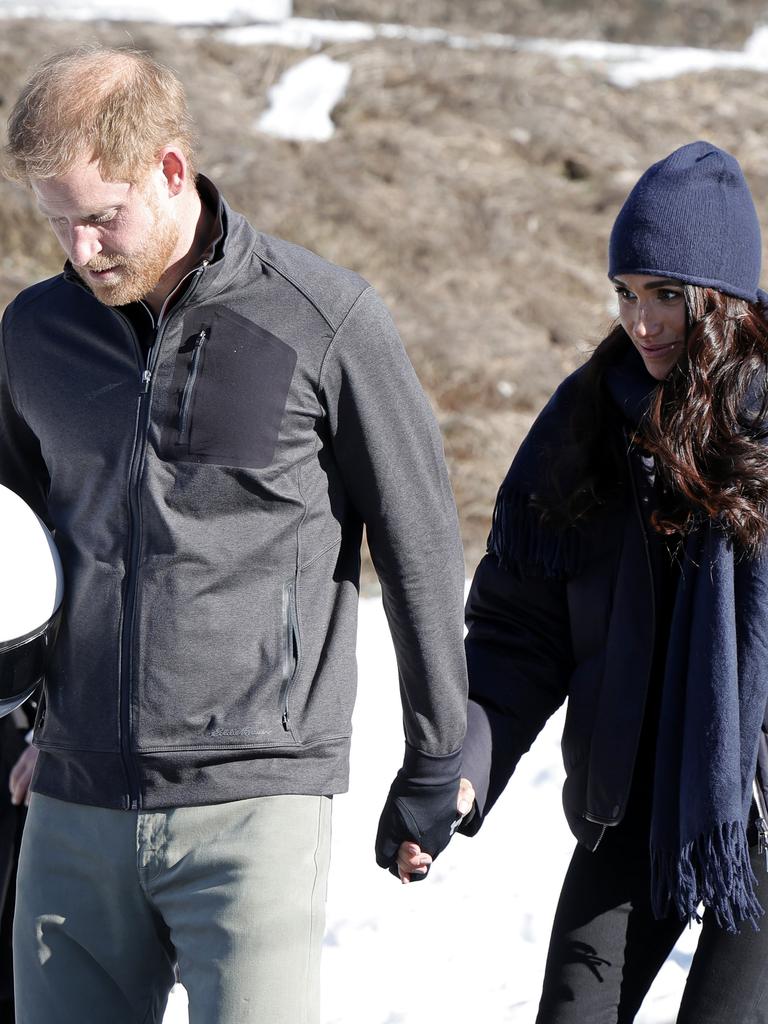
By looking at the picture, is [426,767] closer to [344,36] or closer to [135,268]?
[135,268]

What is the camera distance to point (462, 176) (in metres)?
11.6

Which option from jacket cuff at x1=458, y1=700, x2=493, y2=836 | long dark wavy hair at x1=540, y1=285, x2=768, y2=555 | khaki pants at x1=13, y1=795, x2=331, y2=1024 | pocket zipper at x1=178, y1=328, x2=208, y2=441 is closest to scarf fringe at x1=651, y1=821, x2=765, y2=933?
jacket cuff at x1=458, y1=700, x2=493, y2=836

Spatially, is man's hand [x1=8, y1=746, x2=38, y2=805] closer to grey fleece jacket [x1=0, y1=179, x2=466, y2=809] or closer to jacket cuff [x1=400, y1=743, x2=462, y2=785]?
grey fleece jacket [x1=0, y1=179, x2=466, y2=809]

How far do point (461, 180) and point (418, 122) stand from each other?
112 cm

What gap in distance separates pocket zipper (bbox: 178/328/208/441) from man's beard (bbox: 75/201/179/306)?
11 cm

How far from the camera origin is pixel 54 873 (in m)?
2.17

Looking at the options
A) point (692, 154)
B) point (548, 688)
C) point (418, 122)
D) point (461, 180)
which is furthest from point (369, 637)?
point (418, 122)

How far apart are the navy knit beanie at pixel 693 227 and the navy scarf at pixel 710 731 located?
24 centimetres

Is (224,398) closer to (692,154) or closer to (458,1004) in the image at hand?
(692,154)

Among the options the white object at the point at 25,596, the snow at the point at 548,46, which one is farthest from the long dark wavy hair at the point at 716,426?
the snow at the point at 548,46

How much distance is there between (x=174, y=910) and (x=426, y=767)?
0.49 m

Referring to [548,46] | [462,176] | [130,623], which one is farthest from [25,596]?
[548,46]

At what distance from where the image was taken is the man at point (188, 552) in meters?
2.04

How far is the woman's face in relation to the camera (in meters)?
2.38
